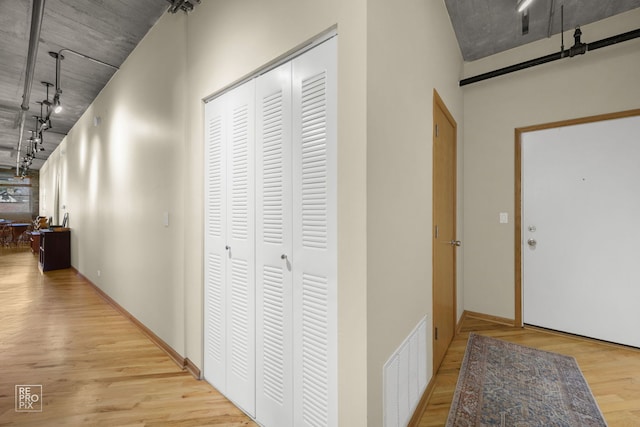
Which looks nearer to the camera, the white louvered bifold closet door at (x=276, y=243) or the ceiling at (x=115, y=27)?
the white louvered bifold closet door at (x=276, y=243)

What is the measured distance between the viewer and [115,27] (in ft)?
9.84

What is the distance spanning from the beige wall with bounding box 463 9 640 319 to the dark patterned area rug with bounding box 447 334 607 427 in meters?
0.88

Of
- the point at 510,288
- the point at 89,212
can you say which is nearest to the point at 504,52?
the point at 510,288

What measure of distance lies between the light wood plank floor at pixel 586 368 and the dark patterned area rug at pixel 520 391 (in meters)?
0.06

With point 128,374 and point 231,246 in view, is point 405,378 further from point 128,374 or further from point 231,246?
point 128,374

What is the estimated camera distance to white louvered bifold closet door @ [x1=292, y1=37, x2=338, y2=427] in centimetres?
136

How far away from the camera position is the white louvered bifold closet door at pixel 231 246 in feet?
6.00

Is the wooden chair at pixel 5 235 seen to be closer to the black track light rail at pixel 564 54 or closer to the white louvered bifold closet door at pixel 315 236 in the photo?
the white louvered bifold closet door at pixel 315 236

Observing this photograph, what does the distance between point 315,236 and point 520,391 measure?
6.28 feet

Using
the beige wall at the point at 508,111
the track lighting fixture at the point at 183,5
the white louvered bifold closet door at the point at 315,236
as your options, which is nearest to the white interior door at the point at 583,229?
the beige wall at the point at 508,111

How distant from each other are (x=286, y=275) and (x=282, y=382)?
23.7 inches

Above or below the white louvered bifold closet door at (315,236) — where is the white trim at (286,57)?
above

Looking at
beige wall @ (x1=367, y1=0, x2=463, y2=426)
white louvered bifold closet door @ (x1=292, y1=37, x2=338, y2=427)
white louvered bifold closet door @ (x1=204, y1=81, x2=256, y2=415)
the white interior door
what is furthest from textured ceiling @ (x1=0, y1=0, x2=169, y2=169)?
the white interior door

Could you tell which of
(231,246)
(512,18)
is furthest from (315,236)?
(512,18)
